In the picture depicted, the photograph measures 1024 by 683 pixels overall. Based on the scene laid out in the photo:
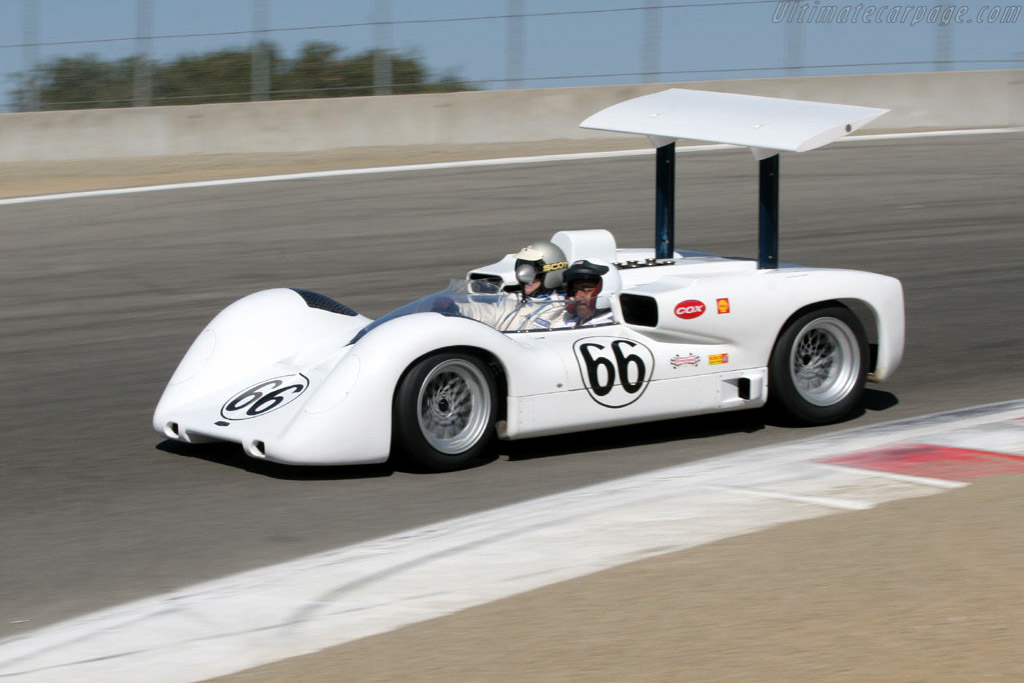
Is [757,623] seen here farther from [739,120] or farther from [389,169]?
[389,169]

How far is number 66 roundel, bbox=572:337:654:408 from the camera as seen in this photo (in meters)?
6.56

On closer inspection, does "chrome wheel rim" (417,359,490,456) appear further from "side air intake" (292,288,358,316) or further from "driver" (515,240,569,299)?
"side air intake" (292,288,358,316)

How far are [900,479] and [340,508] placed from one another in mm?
2397

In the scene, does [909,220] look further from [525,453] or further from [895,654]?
[895,654]

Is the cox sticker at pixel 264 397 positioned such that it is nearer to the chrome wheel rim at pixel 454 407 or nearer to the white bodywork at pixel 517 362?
the white bodywork at pixel 517 362

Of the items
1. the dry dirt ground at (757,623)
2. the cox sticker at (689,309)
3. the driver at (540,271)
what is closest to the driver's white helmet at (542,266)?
the driver at (540,271)

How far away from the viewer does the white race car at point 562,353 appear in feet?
20.0

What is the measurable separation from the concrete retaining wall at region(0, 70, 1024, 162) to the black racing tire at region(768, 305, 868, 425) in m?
13.9

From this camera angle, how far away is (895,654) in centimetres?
364

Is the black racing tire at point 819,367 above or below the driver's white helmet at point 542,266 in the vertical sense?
below

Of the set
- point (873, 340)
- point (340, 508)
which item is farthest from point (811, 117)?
point (340, 508)

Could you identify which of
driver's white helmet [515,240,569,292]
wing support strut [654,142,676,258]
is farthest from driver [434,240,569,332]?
wing support strut [654,142,676,258]

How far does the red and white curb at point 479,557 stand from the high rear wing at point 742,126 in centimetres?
153

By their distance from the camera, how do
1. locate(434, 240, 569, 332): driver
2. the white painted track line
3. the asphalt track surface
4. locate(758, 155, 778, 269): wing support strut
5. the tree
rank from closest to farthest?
the asphalt track surface → locate(434, 240, 569, 332): driver → locate(758, 155, 778, 269): wing support strut → the white painted track line → the tree
